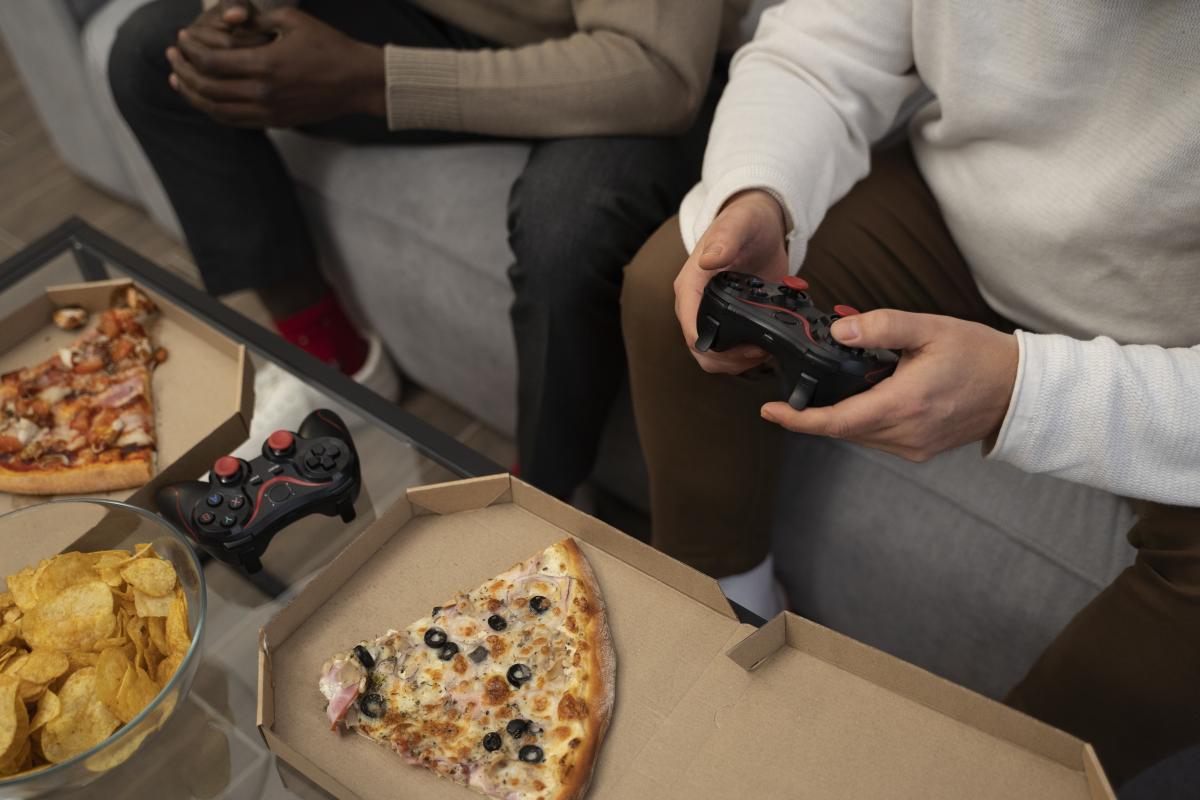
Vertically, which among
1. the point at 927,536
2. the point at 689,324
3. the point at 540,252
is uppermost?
the point at 689,324

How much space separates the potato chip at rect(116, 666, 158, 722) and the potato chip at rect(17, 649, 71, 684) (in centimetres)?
4

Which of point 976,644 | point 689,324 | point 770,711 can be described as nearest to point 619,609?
point 770,711

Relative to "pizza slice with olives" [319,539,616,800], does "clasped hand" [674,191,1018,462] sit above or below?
above

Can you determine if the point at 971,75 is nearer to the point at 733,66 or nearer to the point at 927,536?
the point at 733,66

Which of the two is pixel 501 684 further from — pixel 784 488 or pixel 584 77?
pixel 584 77

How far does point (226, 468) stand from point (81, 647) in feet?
0.57

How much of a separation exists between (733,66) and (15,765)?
2.83ft

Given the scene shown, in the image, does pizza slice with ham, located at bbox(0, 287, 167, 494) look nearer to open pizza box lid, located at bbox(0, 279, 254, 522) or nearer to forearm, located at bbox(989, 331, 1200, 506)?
open pizza box lid, located at bbox(0, 279, 254, 522)

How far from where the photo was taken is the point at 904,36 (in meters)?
0.96

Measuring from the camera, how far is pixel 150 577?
72 centimetres

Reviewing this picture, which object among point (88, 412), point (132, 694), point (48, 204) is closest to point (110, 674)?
point (132, 694)

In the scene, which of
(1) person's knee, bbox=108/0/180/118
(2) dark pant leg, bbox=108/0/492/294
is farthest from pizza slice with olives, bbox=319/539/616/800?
(1) person's knee, bbox=108/0/180/118

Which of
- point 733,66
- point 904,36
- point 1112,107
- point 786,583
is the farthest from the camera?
point 786,583

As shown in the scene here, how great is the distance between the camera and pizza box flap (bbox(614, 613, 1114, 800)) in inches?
24.9
